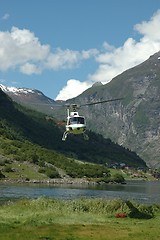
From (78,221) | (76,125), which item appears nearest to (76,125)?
(76,125)

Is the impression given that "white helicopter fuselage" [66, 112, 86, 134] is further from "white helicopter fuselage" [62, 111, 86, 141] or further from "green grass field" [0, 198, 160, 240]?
"green grass field" [0, 198, 160, 240]

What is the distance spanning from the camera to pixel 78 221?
64.6 m

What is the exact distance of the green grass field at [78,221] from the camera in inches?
2050

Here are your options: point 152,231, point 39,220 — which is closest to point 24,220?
point 39,220

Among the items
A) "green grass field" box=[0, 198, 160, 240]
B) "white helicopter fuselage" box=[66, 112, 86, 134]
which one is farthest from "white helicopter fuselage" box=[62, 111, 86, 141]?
"green grass field" box=[0, 198, 160, 240]

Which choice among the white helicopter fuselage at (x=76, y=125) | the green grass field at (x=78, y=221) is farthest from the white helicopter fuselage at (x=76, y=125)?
the green grass field at (x=78, y=221)

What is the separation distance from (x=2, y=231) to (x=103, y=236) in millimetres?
11599

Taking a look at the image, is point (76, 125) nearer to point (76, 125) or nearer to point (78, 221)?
point (76, 125)

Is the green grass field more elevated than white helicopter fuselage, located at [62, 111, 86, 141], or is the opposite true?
white helicopter fuselage, located at [62, 111, 86, 141]

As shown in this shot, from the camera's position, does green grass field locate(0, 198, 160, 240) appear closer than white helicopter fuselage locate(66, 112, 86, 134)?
Yes

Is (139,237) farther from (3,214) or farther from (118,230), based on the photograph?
(3,214)

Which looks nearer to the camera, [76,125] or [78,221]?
[78,221]

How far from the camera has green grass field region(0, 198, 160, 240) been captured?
52062 millimetres

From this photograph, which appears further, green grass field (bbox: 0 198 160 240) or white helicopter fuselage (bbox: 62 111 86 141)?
white helicopter fuselage (bbox: 62 111 86 141)
